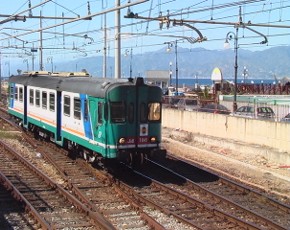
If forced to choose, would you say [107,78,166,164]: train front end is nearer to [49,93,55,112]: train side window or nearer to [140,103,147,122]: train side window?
[140,103,147,122]: train side window

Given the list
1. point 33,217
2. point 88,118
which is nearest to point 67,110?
point 88,118

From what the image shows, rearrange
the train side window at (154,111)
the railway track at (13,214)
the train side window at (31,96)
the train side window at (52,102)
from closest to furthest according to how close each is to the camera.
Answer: the railway track at (13,214), the train side window at (154,111), the train side window at (52,102), the train side window at (31,96)

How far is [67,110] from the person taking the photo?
1811cm

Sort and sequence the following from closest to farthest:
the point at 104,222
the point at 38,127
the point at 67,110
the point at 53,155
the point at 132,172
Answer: the point at 104,222 < the point at 132,172 < the point at 67,110 < the point at 53,155 < the point at 38,127

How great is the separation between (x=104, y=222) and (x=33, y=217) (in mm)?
1838

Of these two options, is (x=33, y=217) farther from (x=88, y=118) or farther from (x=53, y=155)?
(x=53, y=155)

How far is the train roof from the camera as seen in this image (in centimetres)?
1550

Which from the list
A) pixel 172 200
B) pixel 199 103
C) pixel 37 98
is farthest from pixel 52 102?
pixel 199 103

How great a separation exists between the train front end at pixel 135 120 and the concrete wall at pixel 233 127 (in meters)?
7.51

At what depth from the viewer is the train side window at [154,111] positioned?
16.1m

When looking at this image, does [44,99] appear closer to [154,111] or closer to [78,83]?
[78,83]

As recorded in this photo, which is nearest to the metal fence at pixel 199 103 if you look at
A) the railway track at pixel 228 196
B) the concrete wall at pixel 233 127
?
the concrete wall at pixel 233 127

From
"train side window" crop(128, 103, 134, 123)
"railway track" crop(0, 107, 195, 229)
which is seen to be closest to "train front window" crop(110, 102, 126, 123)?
"train side window" crop(128, 103, 134, 123)

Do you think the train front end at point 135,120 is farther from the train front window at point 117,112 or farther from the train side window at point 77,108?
the train side window at point 77,108
